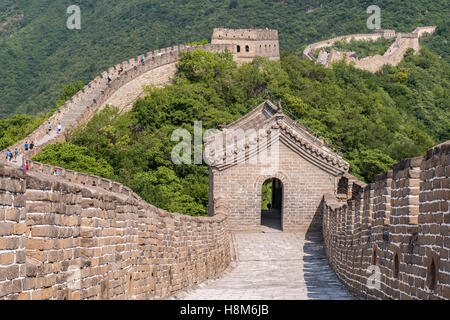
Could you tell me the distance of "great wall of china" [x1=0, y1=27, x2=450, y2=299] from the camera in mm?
6852

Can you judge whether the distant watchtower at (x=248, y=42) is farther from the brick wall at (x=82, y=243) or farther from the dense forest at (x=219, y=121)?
the brick wall at (x=82, y=243)

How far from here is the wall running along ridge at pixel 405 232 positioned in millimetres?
8141

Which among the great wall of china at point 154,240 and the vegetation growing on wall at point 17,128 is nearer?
the great wall of china at point 154,240

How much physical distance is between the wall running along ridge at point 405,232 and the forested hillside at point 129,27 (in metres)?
79.9

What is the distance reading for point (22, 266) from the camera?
21.5 feet

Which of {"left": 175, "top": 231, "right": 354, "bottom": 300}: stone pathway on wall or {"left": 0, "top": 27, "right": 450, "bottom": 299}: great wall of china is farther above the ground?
{"left": 0, "top": 27, "right": 450, "bottom": 299}: great wall of china

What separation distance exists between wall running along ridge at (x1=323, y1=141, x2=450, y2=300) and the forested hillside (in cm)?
7992

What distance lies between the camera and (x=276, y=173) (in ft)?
79.5

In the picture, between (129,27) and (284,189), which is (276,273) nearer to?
(284,189)

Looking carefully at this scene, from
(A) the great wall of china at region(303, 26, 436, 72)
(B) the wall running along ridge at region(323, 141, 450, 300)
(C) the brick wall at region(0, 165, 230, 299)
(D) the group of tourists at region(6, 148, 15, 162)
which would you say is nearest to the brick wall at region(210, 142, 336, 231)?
(B) the wall running along ridge at region(323, 141, 450, 300)

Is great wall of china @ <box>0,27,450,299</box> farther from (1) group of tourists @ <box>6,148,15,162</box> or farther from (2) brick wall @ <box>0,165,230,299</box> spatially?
(1) group of tourists @ <box>6,148,15,162</box>

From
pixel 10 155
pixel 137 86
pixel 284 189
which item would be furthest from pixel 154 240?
pixel 137 86

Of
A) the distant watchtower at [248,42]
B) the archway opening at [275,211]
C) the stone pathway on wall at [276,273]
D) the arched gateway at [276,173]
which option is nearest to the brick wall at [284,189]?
the arched gateway at [276,173]

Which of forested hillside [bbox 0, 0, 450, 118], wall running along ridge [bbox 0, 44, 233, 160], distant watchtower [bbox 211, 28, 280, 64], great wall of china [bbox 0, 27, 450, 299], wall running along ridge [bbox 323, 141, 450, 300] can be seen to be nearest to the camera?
great wall of china [bbox 0, 27, 450, 299]
